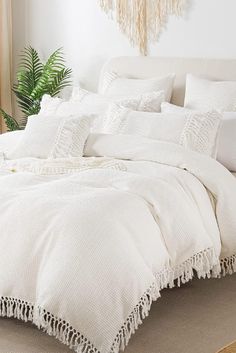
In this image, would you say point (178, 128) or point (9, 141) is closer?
point (178, 128)

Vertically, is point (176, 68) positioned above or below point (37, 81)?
above

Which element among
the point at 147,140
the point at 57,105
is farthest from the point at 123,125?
the point at 57,105

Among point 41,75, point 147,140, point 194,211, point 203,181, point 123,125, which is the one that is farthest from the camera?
point 41,75

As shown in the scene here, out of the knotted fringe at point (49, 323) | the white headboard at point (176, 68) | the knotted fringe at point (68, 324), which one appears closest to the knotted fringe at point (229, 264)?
the knotted fringe at point (68, 324)

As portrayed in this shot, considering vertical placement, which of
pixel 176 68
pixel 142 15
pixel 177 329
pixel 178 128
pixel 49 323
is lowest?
pixel 177 329

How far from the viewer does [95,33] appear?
5648mm

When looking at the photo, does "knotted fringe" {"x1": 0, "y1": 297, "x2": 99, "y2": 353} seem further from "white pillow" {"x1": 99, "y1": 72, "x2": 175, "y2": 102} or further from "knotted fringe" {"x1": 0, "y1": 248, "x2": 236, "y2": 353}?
"white pillow" {"x1": 99, "y1": 72, "x2": 175, "y2": 102}

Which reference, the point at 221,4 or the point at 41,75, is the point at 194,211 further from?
the point at 41,75

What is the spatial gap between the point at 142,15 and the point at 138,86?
0.62m

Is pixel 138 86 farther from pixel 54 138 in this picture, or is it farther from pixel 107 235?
pixel 107 235

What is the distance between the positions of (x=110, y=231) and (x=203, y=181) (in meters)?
0.91

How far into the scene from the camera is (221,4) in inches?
194

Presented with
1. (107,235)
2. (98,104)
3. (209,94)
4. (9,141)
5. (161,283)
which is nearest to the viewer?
(107,235)

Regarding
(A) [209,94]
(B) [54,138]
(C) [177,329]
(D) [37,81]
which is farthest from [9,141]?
(C) [177,329]
